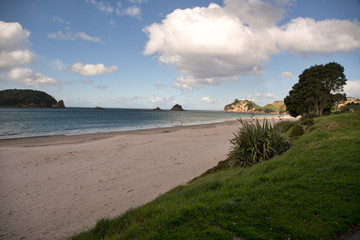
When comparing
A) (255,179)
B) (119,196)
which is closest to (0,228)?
(119,196)

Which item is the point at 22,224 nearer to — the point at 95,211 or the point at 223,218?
the point at 95,211

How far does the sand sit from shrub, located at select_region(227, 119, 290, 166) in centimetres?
294

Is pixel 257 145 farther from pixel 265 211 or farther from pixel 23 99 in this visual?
pixel 23 99

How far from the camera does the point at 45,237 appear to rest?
212 inches

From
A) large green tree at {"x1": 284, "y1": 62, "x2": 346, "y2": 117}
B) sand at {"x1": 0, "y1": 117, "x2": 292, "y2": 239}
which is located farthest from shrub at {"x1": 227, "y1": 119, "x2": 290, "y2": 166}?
large green tree at {"x1": 284, "y1": 62, "x2": 346, "y2": 117}

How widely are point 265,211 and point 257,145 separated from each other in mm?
5076

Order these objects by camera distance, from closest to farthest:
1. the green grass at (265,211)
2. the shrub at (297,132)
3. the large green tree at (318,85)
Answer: the green grass at (265,211), the shrub at (297,132), the large green tree at (318,85)

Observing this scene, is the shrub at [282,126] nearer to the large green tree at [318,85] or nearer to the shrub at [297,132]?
the shrub at [297,132]

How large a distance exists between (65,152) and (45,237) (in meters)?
12.1

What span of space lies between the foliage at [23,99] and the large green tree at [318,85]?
617ft

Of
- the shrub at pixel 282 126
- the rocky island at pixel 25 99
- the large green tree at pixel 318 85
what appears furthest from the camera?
the rocky island at pixel 25 99

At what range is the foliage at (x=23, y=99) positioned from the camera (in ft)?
492

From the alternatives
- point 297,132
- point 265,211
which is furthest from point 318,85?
point 265,211

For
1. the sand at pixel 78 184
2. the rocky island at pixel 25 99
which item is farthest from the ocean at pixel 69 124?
the rocky island at pixel 25 99
